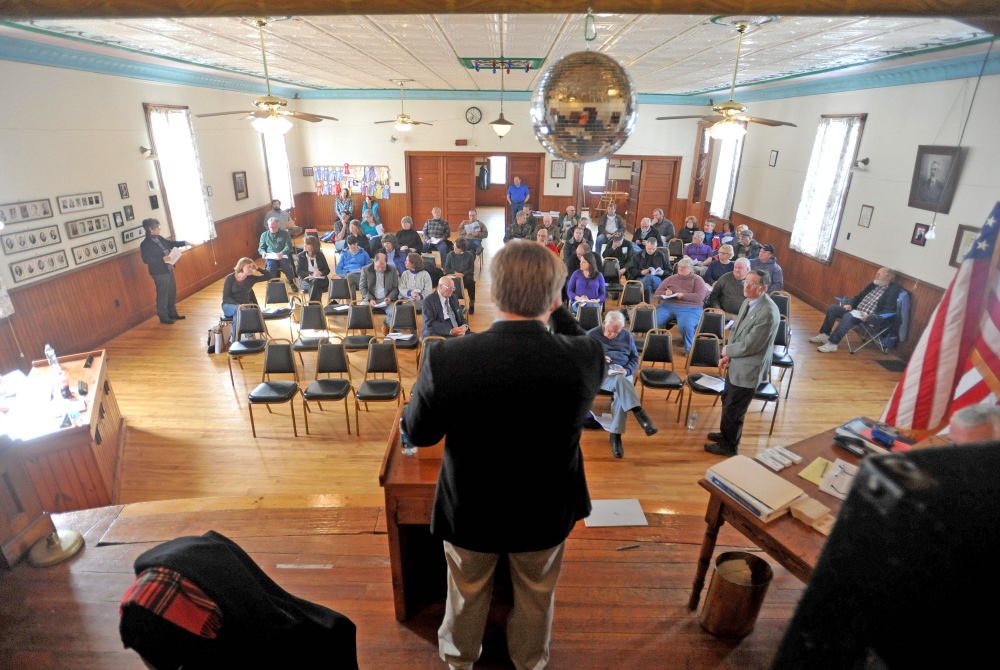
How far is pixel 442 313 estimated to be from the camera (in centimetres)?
625

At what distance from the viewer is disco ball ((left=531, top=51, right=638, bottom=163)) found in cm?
211

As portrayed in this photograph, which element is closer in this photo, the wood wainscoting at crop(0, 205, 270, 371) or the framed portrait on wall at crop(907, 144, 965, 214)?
the wood wainscoting at crop(0, 205, 270, 371)

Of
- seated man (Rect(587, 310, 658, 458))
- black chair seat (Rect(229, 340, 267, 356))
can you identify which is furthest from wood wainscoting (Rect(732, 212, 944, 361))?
black chair seat (Rect(229, 340, 267, 356))

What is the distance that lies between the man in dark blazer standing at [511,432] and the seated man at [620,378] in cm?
315

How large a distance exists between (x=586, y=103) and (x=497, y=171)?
20585mm

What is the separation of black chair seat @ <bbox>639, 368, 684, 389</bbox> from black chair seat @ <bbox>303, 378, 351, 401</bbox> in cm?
314

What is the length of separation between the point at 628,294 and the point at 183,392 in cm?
614

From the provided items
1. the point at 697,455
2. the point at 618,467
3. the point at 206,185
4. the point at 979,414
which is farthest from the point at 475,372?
the point at 206,185

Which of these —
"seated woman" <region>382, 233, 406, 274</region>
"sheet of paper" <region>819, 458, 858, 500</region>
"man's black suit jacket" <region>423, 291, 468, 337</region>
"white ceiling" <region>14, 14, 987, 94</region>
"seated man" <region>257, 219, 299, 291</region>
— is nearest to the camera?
"sheet of paper" <region>819, 458, 858, 500</region>

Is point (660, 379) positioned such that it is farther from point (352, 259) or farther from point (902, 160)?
point (352, 259)

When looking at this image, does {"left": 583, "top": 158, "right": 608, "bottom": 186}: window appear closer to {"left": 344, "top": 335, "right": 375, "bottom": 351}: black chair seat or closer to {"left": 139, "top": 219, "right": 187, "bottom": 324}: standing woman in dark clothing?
{"left": 139, "top": 219, "right": 187, "bottom": 324}: standing woman in dark clothing

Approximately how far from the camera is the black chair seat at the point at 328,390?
5.30 metres

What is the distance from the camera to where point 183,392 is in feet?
20.7

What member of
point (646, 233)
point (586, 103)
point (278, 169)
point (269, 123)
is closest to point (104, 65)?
point (269, 123)
